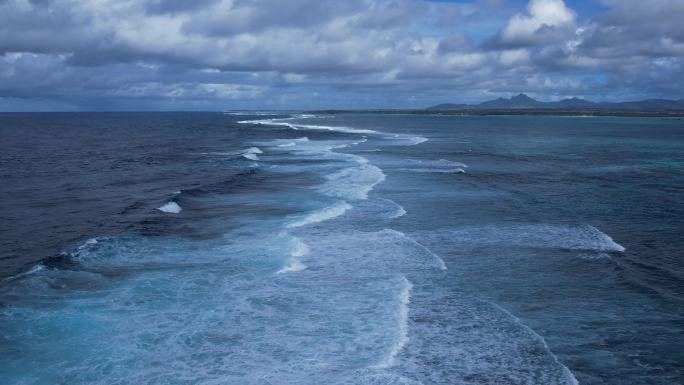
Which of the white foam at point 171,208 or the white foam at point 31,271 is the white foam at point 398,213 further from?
the white foam at point 31,271

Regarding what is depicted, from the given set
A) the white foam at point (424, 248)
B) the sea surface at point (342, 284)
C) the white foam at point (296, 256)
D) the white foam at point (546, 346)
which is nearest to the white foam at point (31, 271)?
the sea surface at point (342, 284)

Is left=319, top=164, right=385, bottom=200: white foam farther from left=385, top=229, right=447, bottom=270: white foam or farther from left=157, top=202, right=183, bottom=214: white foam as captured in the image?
left=157, top=202, right=183, bottom=214: white foam

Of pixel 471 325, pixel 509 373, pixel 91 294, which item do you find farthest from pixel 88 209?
pixel 509 373

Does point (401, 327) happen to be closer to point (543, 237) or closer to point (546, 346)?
point (546, 346)

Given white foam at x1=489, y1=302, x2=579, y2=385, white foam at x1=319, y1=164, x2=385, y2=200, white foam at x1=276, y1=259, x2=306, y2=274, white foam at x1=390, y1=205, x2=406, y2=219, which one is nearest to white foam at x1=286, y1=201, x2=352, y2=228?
white foam at x1=319, y1=164, x2=385, y2=200

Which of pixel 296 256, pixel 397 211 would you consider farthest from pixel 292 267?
pixel 397 211

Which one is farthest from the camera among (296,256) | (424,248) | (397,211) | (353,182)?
(353,182)
